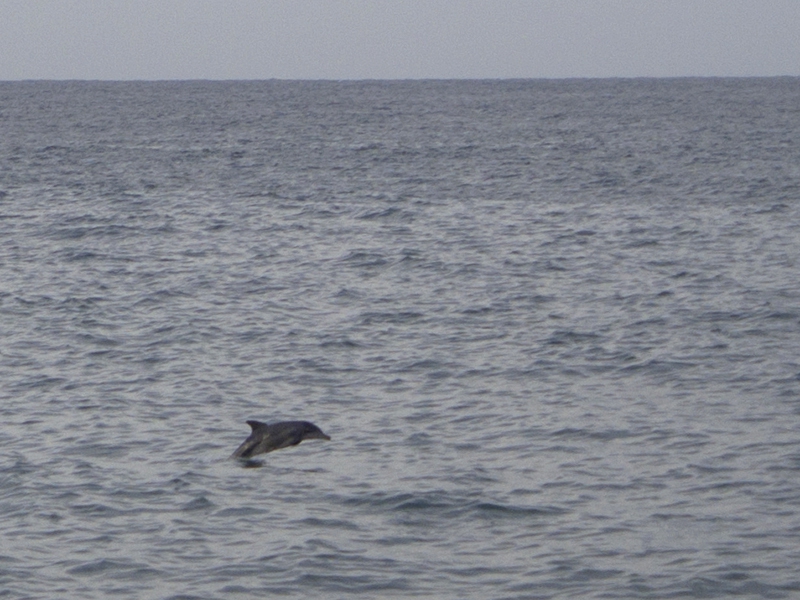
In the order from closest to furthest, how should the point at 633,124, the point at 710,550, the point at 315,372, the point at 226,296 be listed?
the point at 710,550 → the point at 315,372 → the point at 226,296 → the point at 633,124

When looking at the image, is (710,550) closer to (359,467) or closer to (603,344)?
(359,467)

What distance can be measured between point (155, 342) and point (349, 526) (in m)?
9.35

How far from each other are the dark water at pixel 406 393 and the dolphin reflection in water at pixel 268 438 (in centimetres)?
17

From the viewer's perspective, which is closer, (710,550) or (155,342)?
(710,550)

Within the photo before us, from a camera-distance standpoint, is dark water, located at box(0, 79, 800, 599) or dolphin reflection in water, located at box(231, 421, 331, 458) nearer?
dark water, located at box(0, 79, 800, 599)

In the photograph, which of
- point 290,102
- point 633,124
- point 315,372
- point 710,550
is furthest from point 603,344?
point 290,102

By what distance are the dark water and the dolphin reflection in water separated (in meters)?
0.17

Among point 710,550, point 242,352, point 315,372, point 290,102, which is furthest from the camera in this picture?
point 290,102

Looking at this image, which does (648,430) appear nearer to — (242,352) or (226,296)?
(242,352)

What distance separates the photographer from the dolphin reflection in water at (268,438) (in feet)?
48.9

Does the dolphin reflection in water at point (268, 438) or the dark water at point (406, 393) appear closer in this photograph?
the dark water at point (406, 393)

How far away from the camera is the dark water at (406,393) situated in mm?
11961

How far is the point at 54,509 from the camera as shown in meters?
13.4

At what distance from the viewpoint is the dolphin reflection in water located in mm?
14898
